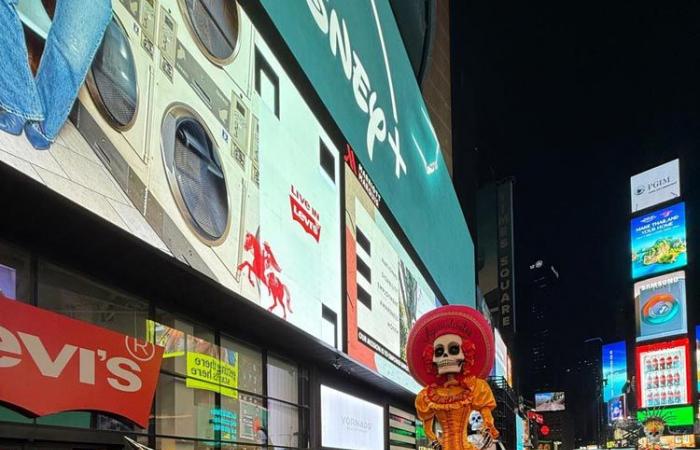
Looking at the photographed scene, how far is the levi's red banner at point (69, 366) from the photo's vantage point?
Result: 4.01 meters

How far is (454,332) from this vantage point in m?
5.12

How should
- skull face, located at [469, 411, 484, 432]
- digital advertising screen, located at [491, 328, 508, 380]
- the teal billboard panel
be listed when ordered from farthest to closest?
1. digital advertising screen, located at [491, 328, 508, 380]
2. the teal billboard panel
3. skull face, located at [469, 411, 484, 432]

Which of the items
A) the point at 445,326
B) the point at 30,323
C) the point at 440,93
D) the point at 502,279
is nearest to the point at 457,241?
the point at 440,93

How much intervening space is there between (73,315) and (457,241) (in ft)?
59.3

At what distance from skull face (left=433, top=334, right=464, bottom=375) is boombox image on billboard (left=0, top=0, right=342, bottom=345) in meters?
1.85

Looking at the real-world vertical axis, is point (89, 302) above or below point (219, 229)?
below

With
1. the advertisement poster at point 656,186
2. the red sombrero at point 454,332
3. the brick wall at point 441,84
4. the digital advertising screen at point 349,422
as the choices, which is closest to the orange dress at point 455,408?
the red sombrero at point 454,332

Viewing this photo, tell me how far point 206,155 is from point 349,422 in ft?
19.8

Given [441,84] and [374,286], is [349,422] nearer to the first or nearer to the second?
[374,286]

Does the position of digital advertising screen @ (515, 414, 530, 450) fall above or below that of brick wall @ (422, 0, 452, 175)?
below

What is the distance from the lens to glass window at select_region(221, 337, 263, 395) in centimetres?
745

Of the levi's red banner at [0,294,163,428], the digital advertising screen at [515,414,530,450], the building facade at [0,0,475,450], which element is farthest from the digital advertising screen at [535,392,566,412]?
the levi's red banner at [0,294,163,428]

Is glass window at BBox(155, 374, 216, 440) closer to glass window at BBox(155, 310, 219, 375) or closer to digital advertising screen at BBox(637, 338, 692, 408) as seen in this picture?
glass window at BBox(155, 310, 219, 375)

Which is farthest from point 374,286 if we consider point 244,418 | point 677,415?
point 677,415
